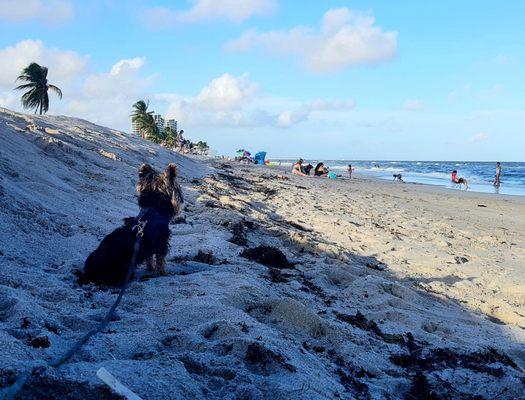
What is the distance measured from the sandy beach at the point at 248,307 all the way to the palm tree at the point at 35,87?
22.5 metres

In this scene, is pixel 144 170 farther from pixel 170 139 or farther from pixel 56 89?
pixel 170 139

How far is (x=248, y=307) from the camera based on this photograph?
372 cm

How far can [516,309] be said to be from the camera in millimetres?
5316

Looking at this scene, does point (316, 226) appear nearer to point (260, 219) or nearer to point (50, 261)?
point (260, 219)

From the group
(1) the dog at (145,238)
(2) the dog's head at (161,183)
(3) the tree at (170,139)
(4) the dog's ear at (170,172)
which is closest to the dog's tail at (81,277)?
(1) the dog at (145,238)

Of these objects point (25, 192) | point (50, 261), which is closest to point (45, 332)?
point (50, 261)

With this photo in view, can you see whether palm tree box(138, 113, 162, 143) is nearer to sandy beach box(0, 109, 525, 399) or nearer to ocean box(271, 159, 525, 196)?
ocean box(271, 159, 525, 196)

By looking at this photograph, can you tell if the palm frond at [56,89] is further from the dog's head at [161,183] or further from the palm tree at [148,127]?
the dog's head at [161,183]

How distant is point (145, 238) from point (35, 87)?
93.8ft

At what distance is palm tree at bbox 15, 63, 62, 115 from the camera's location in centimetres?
2812

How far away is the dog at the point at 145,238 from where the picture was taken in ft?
13.4

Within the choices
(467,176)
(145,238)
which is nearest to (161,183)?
(145,238)

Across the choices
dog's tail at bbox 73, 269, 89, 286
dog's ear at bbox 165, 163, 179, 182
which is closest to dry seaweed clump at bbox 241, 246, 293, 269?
dog's ear at bbox 165, 163, 179, 182

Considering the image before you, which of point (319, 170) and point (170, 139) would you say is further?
point (170, 139)
